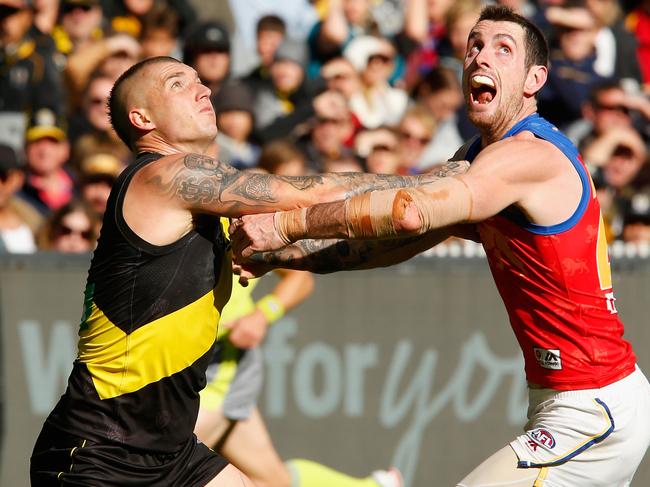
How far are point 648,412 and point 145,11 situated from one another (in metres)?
7.26

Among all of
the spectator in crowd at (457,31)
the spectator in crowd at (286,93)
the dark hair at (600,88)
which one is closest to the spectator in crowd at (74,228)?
the spectator in crowd at (286,93)

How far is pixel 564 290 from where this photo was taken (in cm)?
501

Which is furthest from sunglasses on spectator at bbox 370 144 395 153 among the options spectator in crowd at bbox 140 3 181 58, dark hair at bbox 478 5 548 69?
dark hair at bbox 478 5 548 69

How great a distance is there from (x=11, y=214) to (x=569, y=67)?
4.94m

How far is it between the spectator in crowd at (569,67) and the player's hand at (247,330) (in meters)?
3.93

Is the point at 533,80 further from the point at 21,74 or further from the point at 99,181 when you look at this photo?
the point at 21,74

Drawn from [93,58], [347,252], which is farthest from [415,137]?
[347,252]

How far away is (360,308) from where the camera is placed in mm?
8477

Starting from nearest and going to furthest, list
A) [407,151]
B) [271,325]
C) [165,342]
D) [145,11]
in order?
[165,342] → [271,325] → [407,151] → [145,11]

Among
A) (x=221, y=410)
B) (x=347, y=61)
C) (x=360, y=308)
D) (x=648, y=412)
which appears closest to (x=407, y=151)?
(x=347, y=61)

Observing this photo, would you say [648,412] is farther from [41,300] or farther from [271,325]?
[41,300]

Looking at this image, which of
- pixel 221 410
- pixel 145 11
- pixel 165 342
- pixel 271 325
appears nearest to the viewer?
pixel 165 342

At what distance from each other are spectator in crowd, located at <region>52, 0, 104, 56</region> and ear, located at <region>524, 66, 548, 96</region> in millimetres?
6133

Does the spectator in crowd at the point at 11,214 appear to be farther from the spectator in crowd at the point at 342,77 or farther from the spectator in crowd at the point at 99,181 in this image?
the spectator in crowd at the point at 342,77
